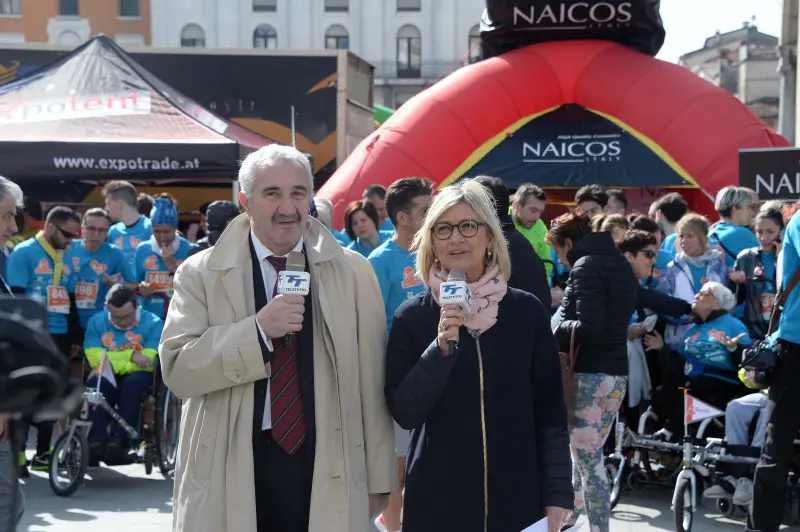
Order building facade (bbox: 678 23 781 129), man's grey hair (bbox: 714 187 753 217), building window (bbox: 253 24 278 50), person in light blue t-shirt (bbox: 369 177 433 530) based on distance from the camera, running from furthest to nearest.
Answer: building window (bbox: 253 24 278 50) → building facade (bbox: 678 23 781 129) → man's grey hair (bbox: 714 187 753 217) → person in light blue t-shirt (bbox: 369 177 433 530)

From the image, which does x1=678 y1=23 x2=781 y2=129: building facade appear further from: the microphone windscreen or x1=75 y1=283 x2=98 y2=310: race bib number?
the microphone windscreen

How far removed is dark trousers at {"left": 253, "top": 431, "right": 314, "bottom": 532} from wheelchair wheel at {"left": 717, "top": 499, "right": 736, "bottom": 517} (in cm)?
445

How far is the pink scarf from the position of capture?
368cm

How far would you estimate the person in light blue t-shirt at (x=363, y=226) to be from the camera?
28.3 ft

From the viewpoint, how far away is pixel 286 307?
135 inches

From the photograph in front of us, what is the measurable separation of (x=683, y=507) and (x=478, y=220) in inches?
145

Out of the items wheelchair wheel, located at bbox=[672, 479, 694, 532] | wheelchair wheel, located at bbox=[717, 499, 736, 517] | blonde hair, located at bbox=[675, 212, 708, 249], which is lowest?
wheelchair wheel, located at bbox=[717, 499, 736, 517]

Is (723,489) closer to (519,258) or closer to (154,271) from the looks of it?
(519,258)

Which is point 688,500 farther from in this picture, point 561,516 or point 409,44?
point 409,44

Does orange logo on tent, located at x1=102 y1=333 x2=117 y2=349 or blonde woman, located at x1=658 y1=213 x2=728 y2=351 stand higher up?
blonde woman, located at x1=658 y1=213 x2=728 y2=351

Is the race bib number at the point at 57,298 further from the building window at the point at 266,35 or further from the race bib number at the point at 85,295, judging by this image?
the building window at the point at 266,35

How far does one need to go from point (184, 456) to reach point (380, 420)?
0.62 meters

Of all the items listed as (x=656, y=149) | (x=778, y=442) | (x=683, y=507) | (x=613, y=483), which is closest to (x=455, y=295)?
(x=778, y=442)

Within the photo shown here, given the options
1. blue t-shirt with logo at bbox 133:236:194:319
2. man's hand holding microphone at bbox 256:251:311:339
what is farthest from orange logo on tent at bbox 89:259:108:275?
man's hand holding microphone at bbox 256:251:311:339
